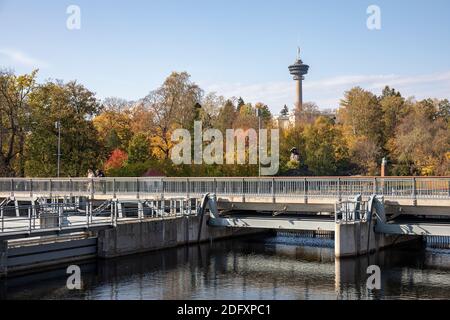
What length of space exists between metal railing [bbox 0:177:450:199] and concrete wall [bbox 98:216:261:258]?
108 inches

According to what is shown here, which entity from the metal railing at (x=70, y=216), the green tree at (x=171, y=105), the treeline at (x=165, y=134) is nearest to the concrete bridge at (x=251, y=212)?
the metal railing at (x=70, y=216)

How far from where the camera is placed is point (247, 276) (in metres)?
25.2

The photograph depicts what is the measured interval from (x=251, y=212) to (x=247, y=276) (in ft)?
50.1

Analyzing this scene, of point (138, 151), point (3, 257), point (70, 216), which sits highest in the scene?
point (138, 151)

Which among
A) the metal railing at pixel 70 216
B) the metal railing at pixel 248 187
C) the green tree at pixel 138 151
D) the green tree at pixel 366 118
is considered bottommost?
the metal railing at pixel 70 216

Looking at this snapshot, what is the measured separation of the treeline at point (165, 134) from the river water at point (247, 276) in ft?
61.4

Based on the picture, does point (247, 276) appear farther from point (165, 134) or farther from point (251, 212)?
point (165, 134)

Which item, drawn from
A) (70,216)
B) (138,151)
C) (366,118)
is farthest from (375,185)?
(366,118)

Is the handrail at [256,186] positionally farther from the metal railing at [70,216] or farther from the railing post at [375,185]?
the metal railing at [70,216]

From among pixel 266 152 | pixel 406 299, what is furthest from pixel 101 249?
pixel 266 152

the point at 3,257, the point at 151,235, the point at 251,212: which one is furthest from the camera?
the point at 251,212

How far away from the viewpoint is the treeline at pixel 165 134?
59.7 metres

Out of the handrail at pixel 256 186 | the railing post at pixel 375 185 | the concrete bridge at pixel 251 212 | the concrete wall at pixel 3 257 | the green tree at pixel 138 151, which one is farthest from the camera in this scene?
the green tree at pixel 138 151

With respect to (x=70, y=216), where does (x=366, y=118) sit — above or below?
above
